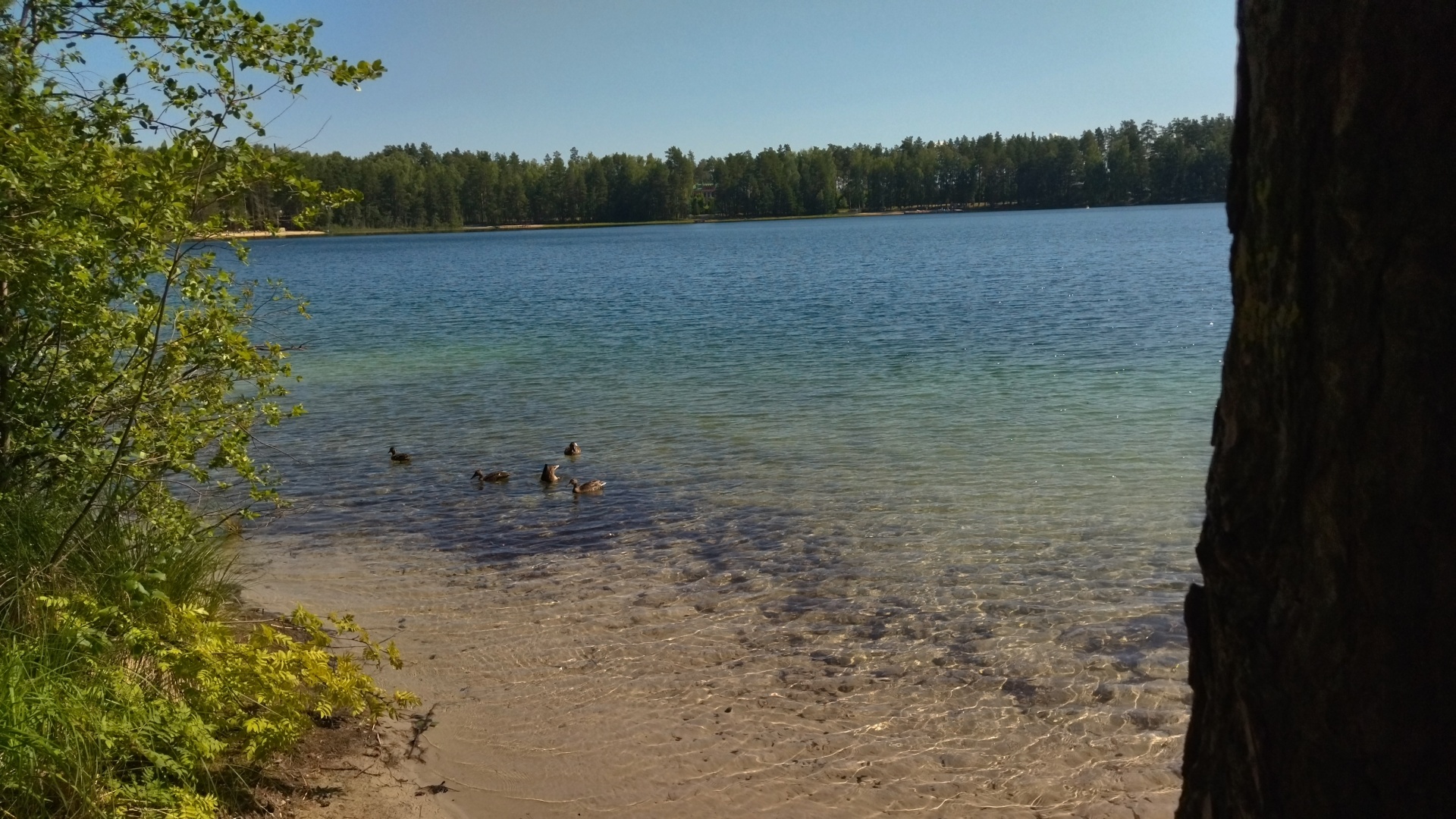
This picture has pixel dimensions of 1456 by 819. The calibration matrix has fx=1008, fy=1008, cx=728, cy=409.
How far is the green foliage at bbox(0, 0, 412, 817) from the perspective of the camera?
405 cm

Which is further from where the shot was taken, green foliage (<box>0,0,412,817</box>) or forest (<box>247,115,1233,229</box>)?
forest (<box>247,115,1233,229</box>)

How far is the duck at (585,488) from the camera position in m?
12.2

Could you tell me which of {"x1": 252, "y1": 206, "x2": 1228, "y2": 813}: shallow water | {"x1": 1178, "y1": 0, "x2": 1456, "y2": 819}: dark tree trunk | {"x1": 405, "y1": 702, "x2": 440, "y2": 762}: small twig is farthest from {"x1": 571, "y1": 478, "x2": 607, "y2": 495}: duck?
{"x1": 1178, "y1": 0, "x2": 1456, "y2": 819}: dark tree trunk

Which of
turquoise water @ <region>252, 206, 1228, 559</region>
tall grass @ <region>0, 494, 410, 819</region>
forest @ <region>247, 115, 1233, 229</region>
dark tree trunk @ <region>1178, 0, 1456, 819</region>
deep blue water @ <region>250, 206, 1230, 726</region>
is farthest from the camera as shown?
forest @ <region>247, 115, 1233, 229</region>

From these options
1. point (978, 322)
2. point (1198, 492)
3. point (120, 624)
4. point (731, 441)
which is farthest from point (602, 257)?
point (120, 624)

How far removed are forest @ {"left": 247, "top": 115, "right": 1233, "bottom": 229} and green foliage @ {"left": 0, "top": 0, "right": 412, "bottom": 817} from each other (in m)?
157

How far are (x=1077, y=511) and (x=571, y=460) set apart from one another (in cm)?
688

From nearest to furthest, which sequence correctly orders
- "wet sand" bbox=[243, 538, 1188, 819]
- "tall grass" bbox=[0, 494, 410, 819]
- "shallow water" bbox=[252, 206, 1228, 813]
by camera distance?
"tall grass" bbox=[0, 494, 410, 819] → "wet sand" bbox=[243, 538, 1188, 819] → "shallow water" bbox=[252, 206, 1228, 813]

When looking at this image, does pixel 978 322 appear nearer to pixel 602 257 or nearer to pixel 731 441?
pixel 731 441

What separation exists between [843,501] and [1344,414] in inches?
368

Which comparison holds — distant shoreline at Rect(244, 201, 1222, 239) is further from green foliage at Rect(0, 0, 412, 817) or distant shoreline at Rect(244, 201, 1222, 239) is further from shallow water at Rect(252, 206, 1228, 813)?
green foliage at Rect(0, 0, 412, 817)

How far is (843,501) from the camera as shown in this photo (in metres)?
11.1

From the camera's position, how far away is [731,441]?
48.2ft

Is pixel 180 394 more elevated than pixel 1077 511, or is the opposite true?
pixel 180 394
